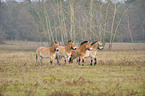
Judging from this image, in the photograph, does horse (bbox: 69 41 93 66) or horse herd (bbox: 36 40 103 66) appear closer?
horse herd (bbox: 36 40 103 66)

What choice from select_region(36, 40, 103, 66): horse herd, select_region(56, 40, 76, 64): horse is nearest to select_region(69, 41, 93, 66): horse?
select_region(36, 40, 103, 66): horse herd

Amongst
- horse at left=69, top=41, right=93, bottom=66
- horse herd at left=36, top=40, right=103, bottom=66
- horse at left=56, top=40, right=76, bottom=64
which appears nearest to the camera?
horse herd at left=36, top=40, right=103, bottom=66

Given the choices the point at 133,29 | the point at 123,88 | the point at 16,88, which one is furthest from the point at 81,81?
the point at 133,29

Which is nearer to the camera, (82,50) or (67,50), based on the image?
(82,50)

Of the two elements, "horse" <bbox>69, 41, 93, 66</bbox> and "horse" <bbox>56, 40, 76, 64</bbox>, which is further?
"horse" <bbox>56, 40, 76, 64</bbox>

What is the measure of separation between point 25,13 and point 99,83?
56.2 meters

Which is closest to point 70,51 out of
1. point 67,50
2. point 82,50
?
point 67,50

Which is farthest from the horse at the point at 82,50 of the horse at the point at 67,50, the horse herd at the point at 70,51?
the horse at the point at 67,50

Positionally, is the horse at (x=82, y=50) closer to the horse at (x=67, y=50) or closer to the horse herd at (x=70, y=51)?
the horse herd at (x=70, y=51)

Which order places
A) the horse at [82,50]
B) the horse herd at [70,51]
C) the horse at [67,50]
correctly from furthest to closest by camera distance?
the horse at [67,50] → the horse at [82,50] → the horse herd at [70,51]

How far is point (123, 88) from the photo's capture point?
8.09m

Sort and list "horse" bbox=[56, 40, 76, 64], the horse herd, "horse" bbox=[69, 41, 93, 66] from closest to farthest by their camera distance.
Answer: the horse herd < "horse" bbox=[69, 41, 93, 66] < "horse" bbox=[56, 40, 76, 64]

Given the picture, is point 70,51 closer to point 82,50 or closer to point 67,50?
A: point 67,50

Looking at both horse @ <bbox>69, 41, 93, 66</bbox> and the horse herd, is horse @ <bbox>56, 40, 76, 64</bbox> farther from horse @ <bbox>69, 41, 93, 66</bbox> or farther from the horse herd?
horse @ <bbox>69, 41, 93, 66</bbox>
